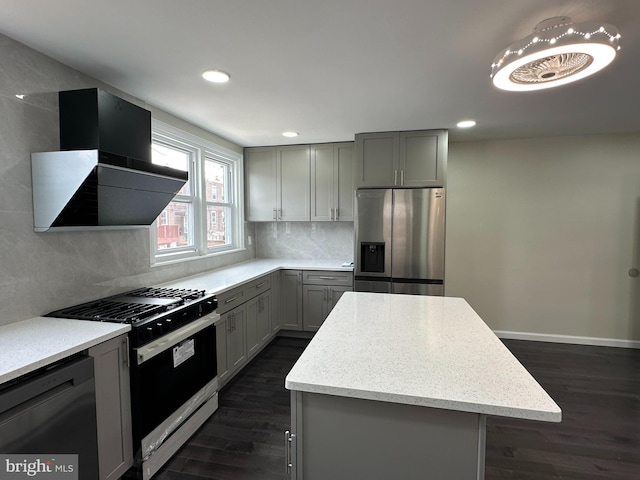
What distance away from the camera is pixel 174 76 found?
2.11 metres

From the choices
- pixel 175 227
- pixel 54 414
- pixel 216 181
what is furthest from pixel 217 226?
pixel 54 414

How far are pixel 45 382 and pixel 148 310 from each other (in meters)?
0.61

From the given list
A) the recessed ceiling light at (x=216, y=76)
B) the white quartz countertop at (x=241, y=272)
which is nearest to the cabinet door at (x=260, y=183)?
the white quartz countertop at (x=241, y=272)

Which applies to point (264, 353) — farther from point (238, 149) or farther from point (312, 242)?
point (238, 149)

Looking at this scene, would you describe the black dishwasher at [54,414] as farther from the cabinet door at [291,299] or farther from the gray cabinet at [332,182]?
the gray cabinet at [332,182]

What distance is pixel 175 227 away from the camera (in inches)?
123

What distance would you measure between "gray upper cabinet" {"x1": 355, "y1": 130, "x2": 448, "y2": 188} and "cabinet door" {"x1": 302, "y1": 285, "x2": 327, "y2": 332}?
131 centimetres

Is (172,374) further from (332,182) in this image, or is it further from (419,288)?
(332,182)

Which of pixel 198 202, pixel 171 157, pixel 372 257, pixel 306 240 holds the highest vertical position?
pixel 171 157

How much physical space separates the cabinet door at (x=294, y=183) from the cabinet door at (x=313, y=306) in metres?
0.90

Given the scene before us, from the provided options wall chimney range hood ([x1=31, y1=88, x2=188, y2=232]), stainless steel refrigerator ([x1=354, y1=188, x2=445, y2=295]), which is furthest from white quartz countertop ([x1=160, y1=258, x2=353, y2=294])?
wall chimney range hood ([x1=31, y1=88, x2=188, y2=232])

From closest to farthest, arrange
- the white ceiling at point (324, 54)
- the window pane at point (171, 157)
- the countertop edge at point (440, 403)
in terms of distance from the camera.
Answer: the countertop edge at point (440, 403) < the white ceiling at point (324, 54) < the window pane at point (171, 157)

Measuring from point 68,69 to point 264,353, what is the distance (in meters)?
2.94

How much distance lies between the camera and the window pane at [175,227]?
2961mm
